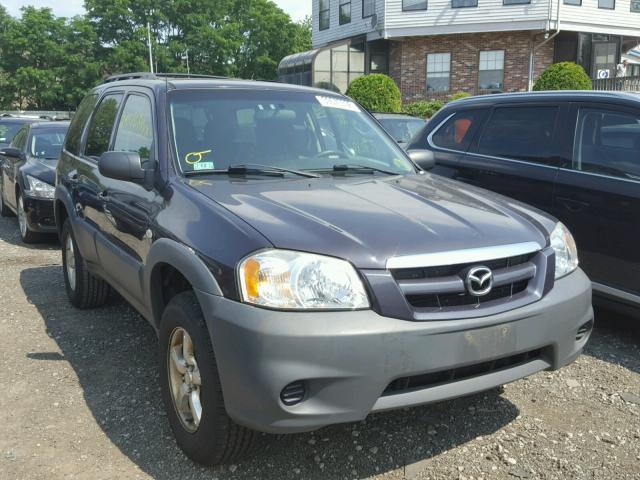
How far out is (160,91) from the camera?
374 cm

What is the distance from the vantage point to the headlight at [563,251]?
3074 millimetres

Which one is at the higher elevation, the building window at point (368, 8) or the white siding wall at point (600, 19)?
the building window at point (368, 8)

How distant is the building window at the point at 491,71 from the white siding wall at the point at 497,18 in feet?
3.56

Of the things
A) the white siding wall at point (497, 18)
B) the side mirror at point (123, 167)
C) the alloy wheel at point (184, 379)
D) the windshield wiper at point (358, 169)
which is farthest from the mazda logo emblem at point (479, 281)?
the white siding wall at point (497, 18)

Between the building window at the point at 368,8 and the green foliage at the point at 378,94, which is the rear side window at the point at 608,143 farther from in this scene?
the building window at the point at 368,8

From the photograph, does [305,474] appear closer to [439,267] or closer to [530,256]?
[439,267]

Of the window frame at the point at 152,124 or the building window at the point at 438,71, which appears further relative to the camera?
the building window at the point at 438,71

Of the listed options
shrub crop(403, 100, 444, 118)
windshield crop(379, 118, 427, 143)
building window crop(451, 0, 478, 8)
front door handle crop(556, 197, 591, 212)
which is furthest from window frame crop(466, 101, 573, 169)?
building window crop(451, 0, 478, 8)

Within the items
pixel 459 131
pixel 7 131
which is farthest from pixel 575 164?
pixel 7 131

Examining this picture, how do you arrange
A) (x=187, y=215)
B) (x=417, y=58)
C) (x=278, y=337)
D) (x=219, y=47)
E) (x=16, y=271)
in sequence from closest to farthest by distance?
1. (x=278, y=337)
2. (x=187, y=215)
3. (x=16, y=271)
4. (x=417, y=58)
5. (x=219, y=47)

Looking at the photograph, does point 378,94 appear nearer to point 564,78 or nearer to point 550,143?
point 564,78

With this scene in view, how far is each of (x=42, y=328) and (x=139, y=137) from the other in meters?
1.89

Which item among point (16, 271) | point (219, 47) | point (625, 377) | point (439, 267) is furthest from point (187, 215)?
point (219, 47)

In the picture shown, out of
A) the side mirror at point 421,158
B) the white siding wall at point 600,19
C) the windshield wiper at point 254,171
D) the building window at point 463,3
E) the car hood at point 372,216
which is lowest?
the car hood at point 372,216
